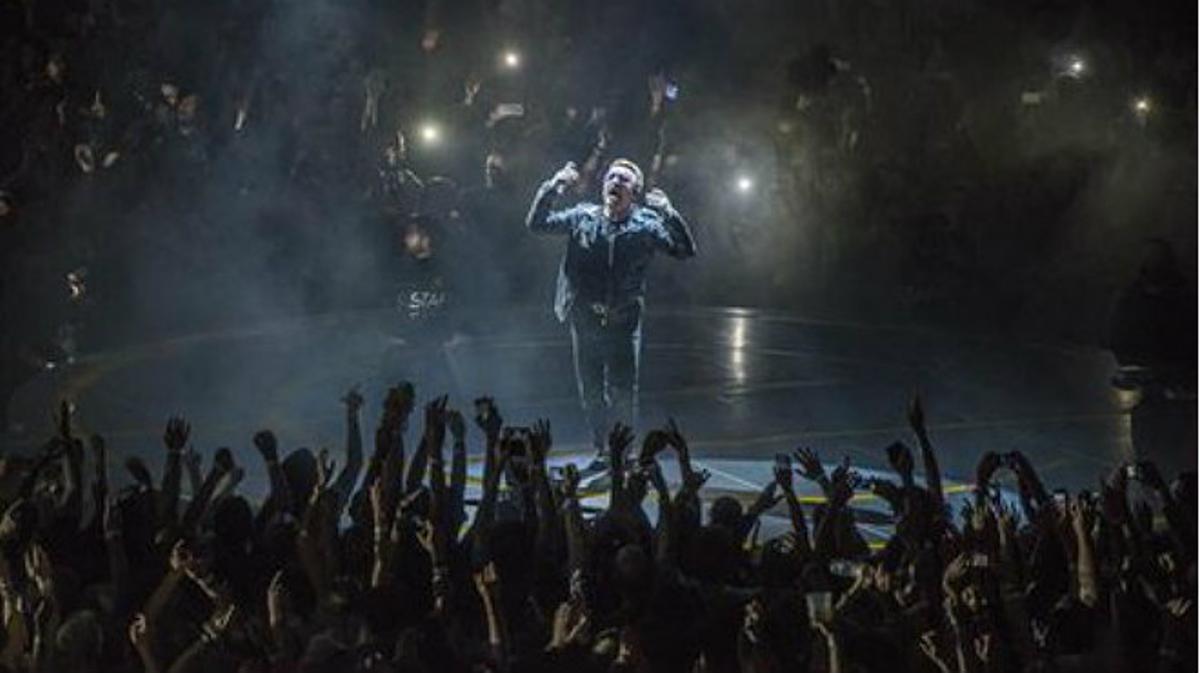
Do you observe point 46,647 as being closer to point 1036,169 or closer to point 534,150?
point 534,150

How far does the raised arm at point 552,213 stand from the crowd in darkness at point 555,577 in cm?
286

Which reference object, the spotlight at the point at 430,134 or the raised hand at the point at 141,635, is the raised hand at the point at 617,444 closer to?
Result: the raised hand at the point at 141,635

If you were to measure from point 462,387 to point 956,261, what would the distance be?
7839 millimetres

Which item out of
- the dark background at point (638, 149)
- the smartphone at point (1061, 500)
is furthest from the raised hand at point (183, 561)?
the dark background at point (638, 149)

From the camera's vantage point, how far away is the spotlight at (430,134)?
19312mm

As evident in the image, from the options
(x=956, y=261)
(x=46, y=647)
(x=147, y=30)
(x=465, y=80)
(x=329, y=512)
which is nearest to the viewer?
(x=46, y=647)

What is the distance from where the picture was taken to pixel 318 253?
17.6 m

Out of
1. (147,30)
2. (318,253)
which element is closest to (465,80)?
(318,253)

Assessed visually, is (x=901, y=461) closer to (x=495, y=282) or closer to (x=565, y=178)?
(x=565, y=178)

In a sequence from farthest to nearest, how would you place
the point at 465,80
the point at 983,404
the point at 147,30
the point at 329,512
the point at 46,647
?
the point at 465,80 → the point at 147,30 → the point at 983,404 → the point at 329,512 → the point at 46,647

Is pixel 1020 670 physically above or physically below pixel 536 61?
below

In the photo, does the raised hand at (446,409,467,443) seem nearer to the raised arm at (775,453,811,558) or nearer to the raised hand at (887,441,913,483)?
the raised arm at (775,453,811,558)

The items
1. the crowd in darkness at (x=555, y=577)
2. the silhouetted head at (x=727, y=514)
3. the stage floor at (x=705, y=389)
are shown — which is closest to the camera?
the crowd in darkness at (x=555, y=577)

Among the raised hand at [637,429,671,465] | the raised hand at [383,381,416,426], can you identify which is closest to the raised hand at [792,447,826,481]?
the raised hand at [637,429,671,465]
